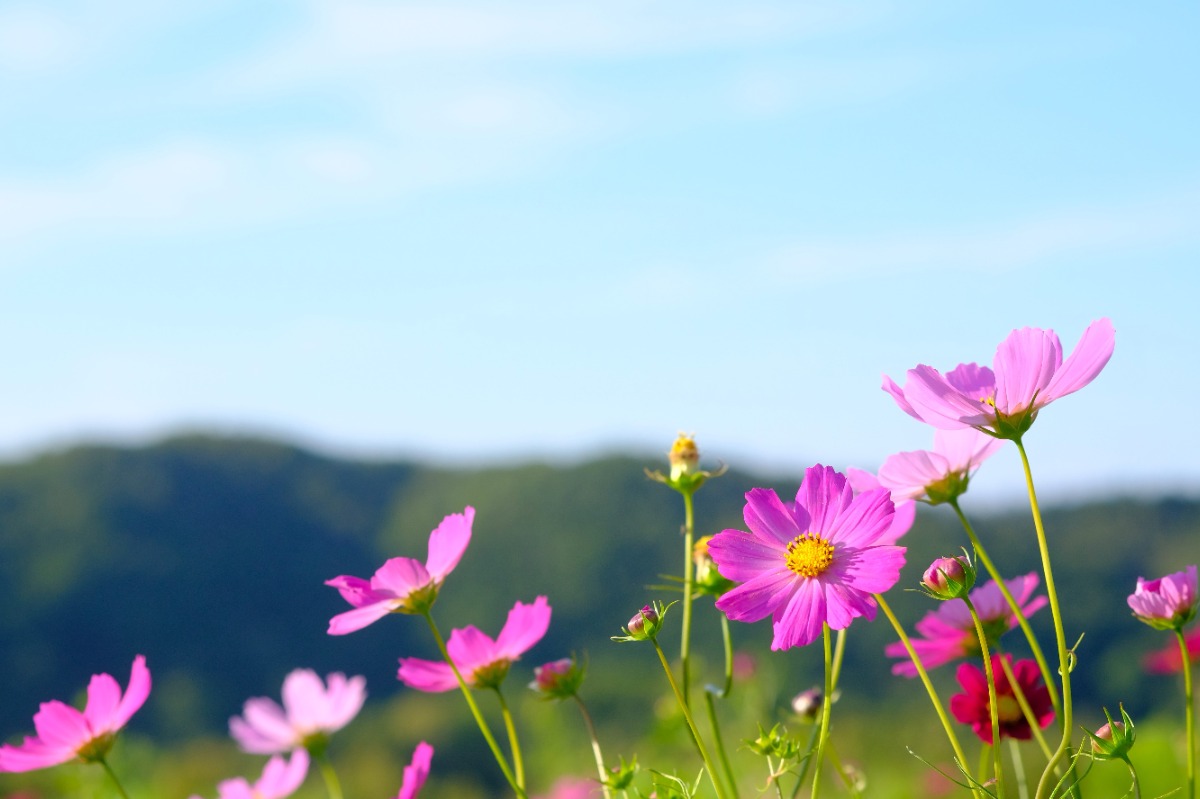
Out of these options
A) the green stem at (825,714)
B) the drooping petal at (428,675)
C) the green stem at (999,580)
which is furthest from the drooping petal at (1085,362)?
the drooping petal at (428,675)

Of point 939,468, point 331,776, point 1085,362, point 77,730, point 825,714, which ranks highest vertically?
point 1085,362

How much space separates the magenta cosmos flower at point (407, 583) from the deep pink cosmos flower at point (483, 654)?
8 centimetres

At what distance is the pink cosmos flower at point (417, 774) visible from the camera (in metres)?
1.03

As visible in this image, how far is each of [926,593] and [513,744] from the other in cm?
35

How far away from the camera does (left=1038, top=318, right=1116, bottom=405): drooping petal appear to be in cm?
86

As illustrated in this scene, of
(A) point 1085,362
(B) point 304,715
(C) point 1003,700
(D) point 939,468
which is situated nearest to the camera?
(A) point 1085,362

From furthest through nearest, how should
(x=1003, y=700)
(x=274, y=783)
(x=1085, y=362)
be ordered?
(x=274, y=783) < (x=1003, y=700) < (x=1085, y=362)

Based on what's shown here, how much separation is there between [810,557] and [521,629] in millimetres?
309

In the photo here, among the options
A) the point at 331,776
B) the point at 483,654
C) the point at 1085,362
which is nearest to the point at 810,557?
the point at 1085,362

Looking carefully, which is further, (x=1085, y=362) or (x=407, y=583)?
(x=407, y=583)

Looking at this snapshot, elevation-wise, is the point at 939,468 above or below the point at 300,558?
above

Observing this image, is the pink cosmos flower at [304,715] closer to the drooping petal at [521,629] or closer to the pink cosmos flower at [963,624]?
the drooping petal at [521,629]

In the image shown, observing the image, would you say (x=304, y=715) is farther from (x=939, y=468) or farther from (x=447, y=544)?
(x=939, y=468)

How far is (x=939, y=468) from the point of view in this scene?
1.02 metres
